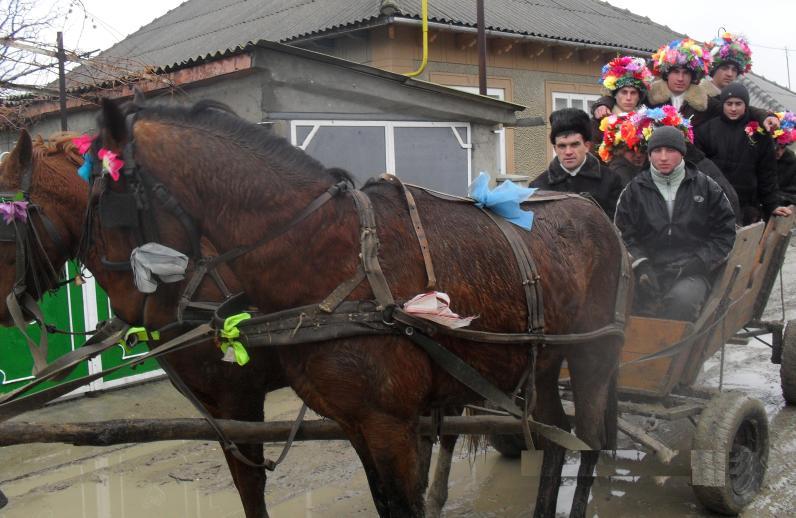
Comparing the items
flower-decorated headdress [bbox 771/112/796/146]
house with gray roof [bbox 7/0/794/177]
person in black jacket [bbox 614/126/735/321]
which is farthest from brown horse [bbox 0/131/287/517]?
flower-decorated headdress [bbox 771/112/796/146]

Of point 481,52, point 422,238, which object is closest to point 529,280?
point 422,238

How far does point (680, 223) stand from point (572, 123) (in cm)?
91

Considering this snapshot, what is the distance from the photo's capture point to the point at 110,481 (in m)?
4.87

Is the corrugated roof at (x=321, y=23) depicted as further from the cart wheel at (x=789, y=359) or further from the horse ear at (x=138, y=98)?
the cart wheel at (x=789, y=359)

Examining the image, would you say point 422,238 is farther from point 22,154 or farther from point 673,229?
point 673,229

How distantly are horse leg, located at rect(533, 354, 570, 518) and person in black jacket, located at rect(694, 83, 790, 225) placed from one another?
3277 mm

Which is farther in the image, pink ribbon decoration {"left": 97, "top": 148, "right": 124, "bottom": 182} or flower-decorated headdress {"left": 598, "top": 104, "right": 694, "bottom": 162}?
flower-decorated headdress {"left": 598, "top": 104, "right": 694, "bottom": 162}

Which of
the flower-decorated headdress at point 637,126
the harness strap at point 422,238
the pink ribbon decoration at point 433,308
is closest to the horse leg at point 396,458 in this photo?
the pink ribbon decoration at point 433,308

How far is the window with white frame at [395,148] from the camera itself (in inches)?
295

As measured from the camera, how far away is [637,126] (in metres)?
5.30

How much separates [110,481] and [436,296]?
132 inches

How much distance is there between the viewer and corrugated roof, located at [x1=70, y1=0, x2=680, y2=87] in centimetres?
1222

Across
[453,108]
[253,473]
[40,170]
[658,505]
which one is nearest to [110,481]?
[253,473]

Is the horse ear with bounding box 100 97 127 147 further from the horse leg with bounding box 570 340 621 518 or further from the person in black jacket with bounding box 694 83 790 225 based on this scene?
the person in black jacket with bounding box 694 83 790 225
